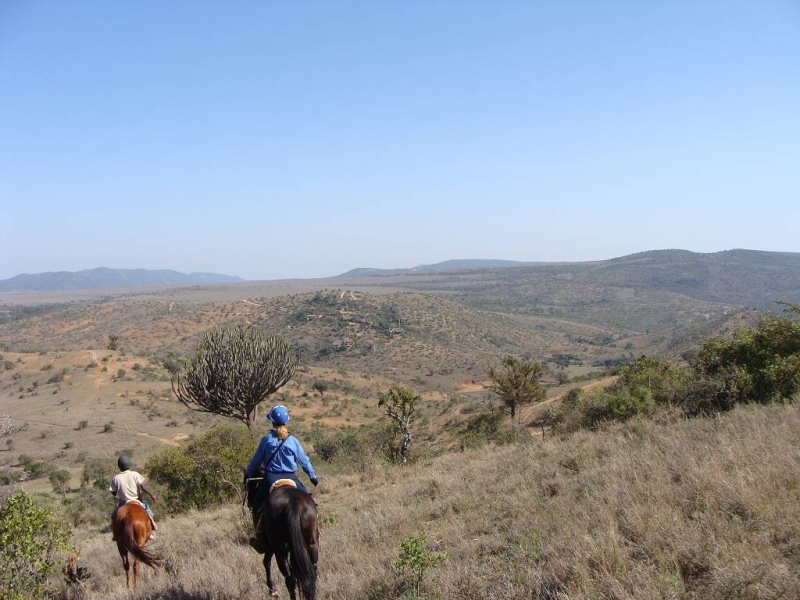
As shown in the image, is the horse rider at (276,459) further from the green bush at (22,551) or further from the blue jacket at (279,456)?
the green bush at (22,551)

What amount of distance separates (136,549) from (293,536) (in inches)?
137

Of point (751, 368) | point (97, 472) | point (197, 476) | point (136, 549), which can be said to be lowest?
point (97, 472)

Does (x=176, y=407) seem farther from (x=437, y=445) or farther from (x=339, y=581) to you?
(x=339, y=581)

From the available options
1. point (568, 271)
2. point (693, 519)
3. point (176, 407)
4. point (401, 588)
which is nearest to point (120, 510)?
point (401, 588)

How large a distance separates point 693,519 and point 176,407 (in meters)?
40.4

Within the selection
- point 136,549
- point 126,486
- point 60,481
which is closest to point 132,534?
point 136,549

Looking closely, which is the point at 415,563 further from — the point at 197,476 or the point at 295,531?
the point at 197,476

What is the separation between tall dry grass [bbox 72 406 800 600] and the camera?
3.88 metres

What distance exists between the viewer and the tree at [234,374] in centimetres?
1581

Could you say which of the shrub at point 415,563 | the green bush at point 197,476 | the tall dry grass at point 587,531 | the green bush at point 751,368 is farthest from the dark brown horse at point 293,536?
the green bush at point 197,476

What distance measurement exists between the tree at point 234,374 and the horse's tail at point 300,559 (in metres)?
11.2

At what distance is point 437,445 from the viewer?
2489cm

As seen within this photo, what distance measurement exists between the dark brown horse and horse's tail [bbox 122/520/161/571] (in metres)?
2.56

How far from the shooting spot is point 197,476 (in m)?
15.4
